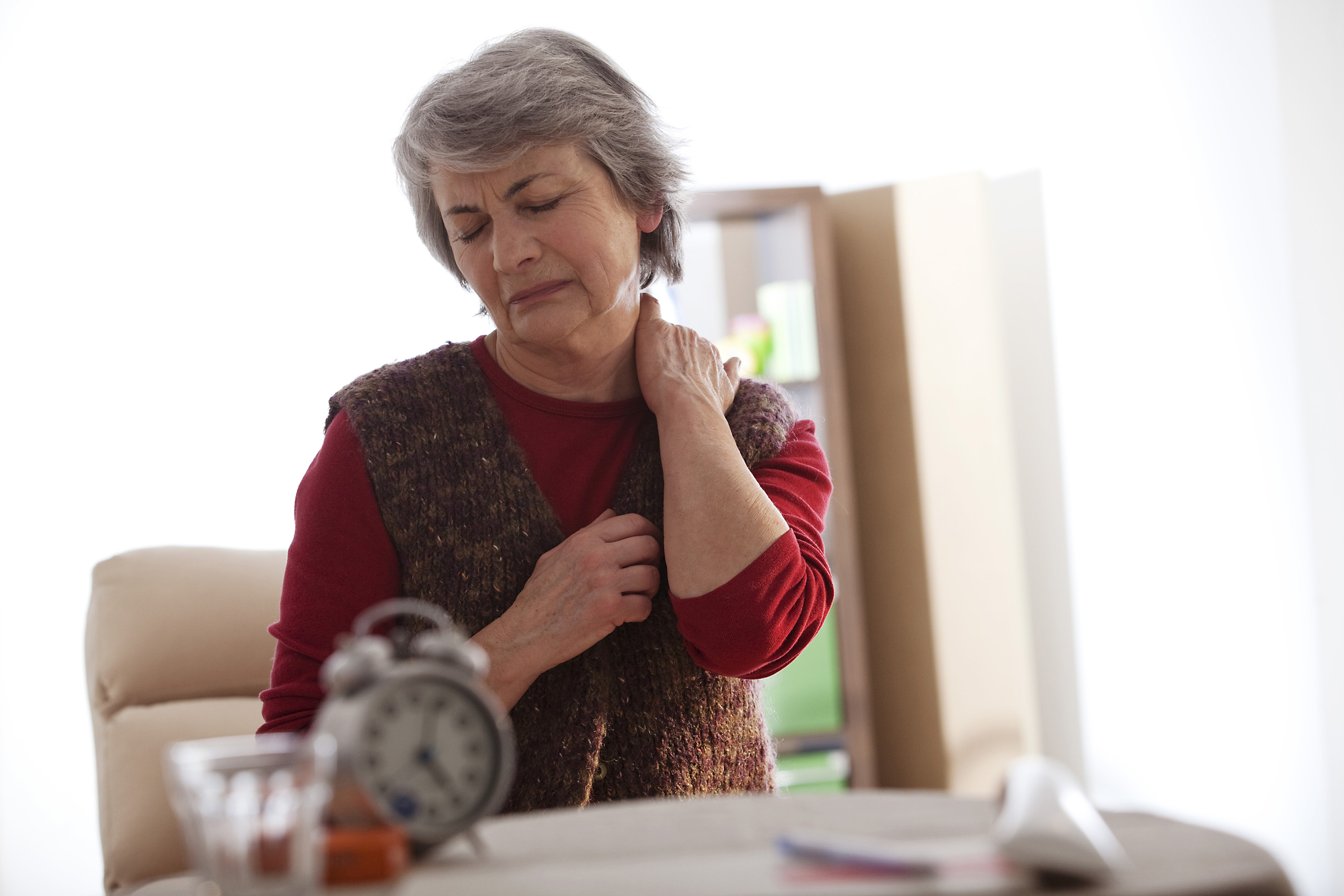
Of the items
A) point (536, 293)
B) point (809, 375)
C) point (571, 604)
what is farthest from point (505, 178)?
point (809, 375)

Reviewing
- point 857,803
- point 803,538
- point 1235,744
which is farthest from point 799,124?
point 857,803

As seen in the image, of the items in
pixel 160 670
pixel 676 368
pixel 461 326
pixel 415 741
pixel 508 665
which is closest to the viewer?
pixel 415 741

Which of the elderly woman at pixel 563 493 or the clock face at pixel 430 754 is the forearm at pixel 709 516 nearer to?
the elderly woman at pixel 563 493

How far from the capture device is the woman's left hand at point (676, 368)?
4.18ft

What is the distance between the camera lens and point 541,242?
1202 mm

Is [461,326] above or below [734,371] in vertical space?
above

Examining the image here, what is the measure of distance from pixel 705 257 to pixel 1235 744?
1.85 metres

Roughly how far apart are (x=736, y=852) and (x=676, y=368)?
2.46ft

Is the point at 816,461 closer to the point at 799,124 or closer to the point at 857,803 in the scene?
the point at 857,803

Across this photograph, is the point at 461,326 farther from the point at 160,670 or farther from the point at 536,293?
the point at 536,293

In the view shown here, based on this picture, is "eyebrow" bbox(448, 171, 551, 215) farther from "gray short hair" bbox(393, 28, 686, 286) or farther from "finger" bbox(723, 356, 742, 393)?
"finger" bbox(723, 356, 742, 393)

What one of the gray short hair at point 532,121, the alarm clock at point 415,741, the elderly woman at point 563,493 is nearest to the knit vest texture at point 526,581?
the elderly woman at point 563,493

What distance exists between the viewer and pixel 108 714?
1650mm

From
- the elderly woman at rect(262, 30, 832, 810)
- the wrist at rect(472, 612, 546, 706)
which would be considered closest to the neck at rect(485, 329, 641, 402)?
the elderly woman at rect(262, 30, 832, 810)
